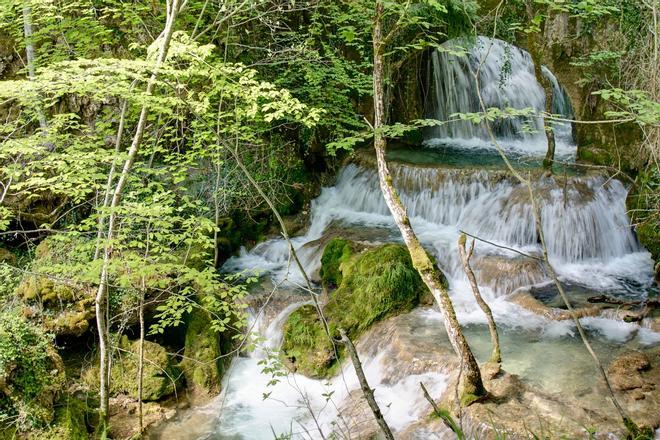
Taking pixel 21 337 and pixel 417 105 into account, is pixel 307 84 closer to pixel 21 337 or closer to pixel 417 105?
pixel 417 105

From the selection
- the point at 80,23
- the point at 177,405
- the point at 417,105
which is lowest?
the point at 177,405

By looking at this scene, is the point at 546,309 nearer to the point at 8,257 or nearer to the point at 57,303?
the point at 57,303

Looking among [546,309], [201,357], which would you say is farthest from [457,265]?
[201,357]

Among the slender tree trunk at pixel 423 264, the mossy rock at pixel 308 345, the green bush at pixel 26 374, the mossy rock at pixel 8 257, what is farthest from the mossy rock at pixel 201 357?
the slender tree trunk at pixel 423 264

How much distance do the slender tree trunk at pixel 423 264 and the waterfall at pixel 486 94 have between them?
8115 mm

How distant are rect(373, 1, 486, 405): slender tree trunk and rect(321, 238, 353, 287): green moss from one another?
356 cm

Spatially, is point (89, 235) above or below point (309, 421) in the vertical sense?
above

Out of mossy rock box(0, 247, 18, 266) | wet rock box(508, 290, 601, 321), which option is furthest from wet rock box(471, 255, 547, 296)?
mossy rock box(0, 247, 18, 266)

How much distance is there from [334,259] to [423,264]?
13.0 ft

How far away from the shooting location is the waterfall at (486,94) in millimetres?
12383

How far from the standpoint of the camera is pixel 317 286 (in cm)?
866

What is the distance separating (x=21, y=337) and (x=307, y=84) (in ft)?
18.8

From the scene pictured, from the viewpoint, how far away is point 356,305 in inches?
289

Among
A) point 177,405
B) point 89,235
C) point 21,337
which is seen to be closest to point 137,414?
point 177,405
